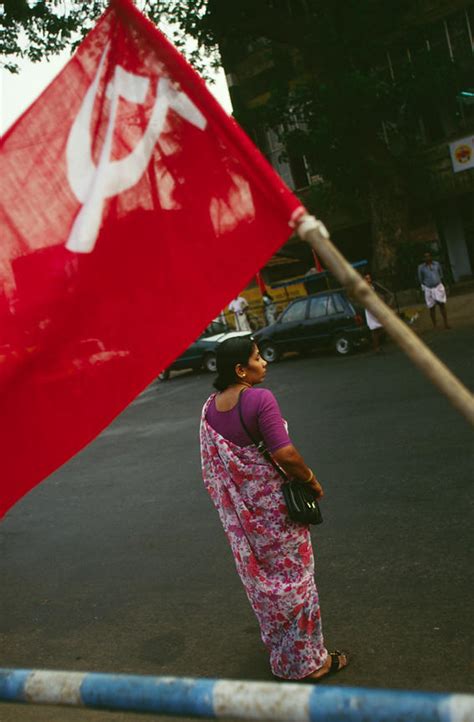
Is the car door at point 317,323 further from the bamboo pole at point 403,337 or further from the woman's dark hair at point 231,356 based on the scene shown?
the bamboo pole at point 403,337

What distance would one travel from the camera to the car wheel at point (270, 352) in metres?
19.2

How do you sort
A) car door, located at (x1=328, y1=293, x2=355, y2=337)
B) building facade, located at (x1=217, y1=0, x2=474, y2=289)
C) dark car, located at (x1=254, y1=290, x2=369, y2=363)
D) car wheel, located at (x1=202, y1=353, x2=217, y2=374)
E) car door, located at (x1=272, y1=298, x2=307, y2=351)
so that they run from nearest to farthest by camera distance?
dark car, located at (x1=254, y1=290, x2=369, y2=363)
car door, located at (x1=328, y1=293, x2=355, y2=337)
car door, located at (x1=272, y1=298, x2=307, y2=351)
car wheel, located at (x1=202, y1=353, x2=217, y2=374)
building facade, located at (x1=217, y1=0, x2=474, y2=289)

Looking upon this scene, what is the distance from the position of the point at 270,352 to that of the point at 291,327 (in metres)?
0.98

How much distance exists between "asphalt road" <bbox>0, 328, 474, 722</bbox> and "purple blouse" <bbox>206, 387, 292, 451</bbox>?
122cm

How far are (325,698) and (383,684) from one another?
8.34 feet

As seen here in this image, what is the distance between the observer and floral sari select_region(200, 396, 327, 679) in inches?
148

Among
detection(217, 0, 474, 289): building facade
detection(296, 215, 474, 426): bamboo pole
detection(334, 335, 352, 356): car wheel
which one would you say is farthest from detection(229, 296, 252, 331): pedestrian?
detection(296, 215, 474, 426): bamboo pole

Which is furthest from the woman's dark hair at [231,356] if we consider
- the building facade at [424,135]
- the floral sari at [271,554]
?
the building facade at [424,135]

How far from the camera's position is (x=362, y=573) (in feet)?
16.1

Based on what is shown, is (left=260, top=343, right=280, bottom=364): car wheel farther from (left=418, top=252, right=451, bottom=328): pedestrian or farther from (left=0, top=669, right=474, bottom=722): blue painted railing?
(left=0, top=669, right=474, bottom=722): blue painted railing

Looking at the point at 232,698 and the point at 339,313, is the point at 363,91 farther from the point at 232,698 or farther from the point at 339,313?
the point at 232,698

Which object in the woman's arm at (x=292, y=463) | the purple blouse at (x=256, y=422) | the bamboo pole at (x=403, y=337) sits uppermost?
the bamboo pole at (x=403, y=337)

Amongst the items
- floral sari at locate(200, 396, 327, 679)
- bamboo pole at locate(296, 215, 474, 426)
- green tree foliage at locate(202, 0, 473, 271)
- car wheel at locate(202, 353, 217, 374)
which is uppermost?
green tree foliage at locate(202, 0, 473, 271)

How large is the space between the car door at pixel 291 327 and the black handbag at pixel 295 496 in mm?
14768
